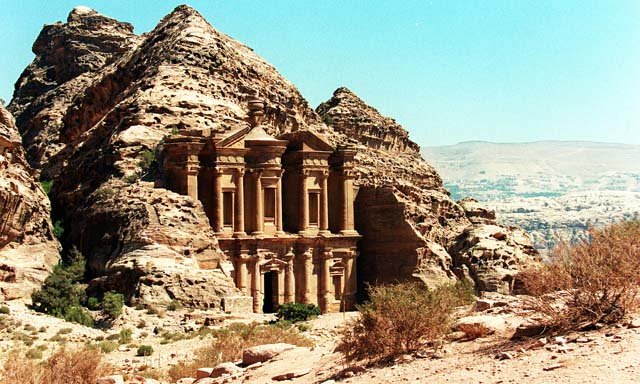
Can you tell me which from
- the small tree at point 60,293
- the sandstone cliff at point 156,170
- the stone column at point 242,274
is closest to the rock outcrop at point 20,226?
the small tree at point 60,293

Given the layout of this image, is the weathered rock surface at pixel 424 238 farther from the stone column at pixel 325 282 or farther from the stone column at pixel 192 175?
the stone column at pixel 192 175

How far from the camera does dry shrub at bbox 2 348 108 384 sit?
79.3ft

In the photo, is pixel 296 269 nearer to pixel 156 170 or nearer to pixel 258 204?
pixel 258 204

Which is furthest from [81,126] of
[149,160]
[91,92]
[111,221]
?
[111,221]

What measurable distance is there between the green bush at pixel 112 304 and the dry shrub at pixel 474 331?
65.2ft

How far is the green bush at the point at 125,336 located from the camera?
35.1m

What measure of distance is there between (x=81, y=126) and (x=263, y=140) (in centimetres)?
2141

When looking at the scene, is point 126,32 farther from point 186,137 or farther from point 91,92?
point 186,137

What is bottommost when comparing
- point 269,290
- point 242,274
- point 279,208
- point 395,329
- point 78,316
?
point 269,290

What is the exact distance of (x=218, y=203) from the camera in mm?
52812

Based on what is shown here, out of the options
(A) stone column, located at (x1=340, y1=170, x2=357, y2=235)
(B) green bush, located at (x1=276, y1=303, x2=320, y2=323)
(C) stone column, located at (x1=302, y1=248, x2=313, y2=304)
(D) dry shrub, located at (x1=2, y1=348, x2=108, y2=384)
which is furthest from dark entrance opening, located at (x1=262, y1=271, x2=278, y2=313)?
(D) dry shrub, located at (x1=2, y1=348, x2=108, y2=384)

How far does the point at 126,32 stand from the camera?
9625cm

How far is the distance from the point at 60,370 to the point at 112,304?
1387cm

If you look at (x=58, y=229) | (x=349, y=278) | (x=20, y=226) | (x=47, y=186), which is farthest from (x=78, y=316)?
(x=47, y=186)
